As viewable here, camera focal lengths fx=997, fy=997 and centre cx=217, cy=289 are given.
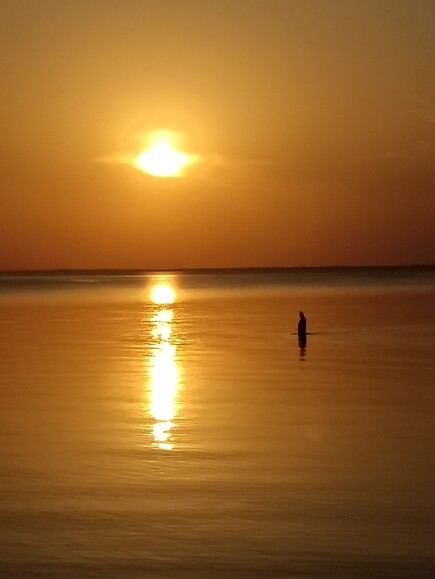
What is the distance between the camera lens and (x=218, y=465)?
16.8 meters

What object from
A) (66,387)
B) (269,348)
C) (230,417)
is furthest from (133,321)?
(230,417)

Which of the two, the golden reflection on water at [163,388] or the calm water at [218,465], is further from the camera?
the golden reflection on water at [163,388]

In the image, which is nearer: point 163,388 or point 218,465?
point 218,465

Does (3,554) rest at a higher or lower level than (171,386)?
lower

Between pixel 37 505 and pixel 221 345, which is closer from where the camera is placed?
pixel 37 505

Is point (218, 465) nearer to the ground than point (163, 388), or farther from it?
nearer to the ground

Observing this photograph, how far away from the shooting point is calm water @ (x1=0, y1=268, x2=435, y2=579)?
11852 mm

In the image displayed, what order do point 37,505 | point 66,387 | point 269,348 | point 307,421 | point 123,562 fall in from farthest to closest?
1. point 269,348
2. point 66,387
3. point 307,421
4. point 37,505
5. point 123,562

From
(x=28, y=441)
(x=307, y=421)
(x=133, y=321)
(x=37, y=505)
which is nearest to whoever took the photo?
(x=37, y=505)

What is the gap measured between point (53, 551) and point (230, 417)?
10.5 meters

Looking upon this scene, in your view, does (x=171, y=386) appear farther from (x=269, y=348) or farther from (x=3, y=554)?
(x=3, y=554)

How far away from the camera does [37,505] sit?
46.8ft

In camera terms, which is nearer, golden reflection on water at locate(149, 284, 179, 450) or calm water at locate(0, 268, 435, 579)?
calm water at locate(0, 268, 435, 579)

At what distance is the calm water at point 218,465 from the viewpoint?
11.9m
